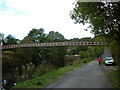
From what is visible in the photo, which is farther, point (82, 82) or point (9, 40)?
point (9, 40)

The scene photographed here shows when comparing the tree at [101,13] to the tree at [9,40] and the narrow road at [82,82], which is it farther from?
the tree at [9,40]

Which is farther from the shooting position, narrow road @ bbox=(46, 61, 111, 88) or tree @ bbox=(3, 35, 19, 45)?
tree @ bbox=(3, 35, 19, 45)

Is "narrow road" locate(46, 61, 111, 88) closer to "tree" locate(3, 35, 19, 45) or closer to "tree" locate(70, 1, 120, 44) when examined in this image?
"tree" locate(70, 1, 120, 44)

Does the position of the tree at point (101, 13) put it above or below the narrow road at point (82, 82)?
above

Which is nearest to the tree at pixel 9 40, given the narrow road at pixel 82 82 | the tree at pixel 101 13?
the narrow road at pixel 82 82

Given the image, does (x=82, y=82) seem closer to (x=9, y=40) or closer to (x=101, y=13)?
(x=101, y=13)

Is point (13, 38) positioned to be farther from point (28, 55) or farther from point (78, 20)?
point (78, 20)

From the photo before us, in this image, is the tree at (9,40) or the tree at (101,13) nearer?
the tree at (101,13)

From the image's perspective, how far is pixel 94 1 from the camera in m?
9.27

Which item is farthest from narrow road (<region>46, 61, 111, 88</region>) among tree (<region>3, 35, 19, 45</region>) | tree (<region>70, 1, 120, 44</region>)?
tree (<region>3, 35, 19, 45</region>)

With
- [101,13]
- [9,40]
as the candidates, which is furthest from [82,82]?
[9,40]

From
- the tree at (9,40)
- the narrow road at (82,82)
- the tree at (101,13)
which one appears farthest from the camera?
the tree at (9,40)

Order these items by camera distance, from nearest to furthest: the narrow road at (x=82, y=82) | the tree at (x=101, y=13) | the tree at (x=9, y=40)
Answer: the narrow road at (x=82, y=82) < the tree at (x=101, y=13) < the tree at (x=9, y=40)

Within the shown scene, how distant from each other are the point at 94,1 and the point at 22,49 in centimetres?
3958
